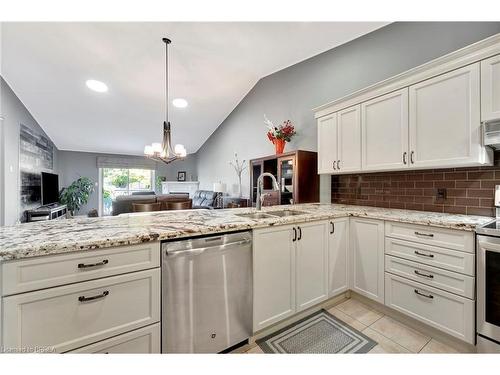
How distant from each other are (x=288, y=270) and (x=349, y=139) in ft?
5.59

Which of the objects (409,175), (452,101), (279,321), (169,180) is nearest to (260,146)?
(409,175)

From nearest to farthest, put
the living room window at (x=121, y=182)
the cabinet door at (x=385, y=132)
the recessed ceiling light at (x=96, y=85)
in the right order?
the cabinet door at (x=385, y=132), the recessed ceiling light at (x=96, y=85), the living room window at (x=121, y=182)

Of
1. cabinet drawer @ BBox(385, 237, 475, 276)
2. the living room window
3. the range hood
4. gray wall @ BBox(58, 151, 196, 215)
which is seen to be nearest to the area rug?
cabinet drawer @ BBox(385, 237, 475, 276)

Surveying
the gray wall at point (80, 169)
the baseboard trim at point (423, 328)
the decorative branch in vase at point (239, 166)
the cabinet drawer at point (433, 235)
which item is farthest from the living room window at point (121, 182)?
the cabinet drawer at point (433, 235)

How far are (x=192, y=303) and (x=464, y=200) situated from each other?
7.92ft

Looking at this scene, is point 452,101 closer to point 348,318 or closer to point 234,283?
point 348,318

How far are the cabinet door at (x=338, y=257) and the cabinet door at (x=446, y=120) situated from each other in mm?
890

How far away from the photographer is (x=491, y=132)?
1.50 m

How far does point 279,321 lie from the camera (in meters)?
1.64

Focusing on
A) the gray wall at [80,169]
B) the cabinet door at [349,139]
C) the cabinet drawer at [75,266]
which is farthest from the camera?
the gray wall at [80,169]

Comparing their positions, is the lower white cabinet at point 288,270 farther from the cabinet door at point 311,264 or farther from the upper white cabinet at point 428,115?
the upper white cabinet at point 428,115

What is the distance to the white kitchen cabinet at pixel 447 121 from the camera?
1587 millimetres

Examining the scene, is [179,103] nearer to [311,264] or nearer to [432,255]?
[311,264]
